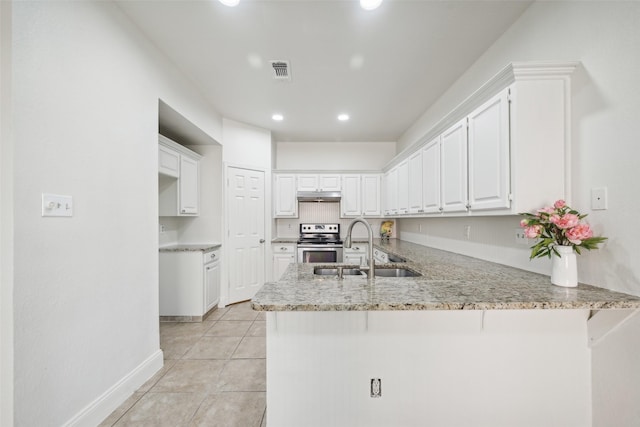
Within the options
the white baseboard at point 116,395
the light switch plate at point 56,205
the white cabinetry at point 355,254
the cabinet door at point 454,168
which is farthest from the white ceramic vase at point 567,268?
the white cabinetry at point 355,254

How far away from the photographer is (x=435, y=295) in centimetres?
122

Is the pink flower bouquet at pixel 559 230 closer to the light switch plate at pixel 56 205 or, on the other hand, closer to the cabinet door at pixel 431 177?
the cabinet door at pixel 431 177

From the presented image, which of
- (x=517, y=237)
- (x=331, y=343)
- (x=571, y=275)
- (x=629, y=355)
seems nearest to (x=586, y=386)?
(x=629, y=355)

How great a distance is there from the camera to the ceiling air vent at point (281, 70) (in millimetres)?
2418

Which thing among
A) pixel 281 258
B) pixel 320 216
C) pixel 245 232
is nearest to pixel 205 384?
pixel 245 232

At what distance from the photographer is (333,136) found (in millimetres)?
4590

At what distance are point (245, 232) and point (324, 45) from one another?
8.78 feet

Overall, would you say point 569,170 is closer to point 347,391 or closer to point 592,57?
point 592,57

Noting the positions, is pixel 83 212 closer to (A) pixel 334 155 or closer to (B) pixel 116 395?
(B) pixel 116 395

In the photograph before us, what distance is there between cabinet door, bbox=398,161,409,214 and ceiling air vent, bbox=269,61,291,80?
5.96ft

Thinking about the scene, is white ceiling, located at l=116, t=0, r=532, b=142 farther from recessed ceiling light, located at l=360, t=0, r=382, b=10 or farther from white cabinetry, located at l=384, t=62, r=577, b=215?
white cabinetry, located at l=384, t=62, r=577, b=215

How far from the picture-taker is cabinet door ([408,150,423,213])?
302 centimetres

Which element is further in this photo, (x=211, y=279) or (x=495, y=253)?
(x=211, y=279)

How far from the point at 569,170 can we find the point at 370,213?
10.4 ft
